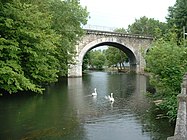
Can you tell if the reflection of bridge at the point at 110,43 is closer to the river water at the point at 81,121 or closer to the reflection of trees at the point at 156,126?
the river water at the point at 81,121

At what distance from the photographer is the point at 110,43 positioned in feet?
146

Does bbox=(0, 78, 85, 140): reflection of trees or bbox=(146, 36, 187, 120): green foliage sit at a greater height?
bbox=(146, 36, 187, 120): green foliage

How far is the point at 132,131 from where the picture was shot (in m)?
10.5

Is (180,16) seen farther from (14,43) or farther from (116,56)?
(14,43)

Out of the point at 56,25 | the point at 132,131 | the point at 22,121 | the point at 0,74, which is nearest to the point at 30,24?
the point at 0,74

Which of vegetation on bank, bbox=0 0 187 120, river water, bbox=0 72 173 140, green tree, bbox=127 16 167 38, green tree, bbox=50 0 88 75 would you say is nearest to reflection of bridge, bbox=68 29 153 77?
green tree, bbox=50 0 88 75

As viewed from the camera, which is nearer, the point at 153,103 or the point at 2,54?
the point at 2,54

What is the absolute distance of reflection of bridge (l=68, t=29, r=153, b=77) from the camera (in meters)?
39.9

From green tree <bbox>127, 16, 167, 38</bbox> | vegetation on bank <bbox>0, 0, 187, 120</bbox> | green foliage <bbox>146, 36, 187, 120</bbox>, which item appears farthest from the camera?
green tree <bbox>127, 16, 167, 38</bbox>

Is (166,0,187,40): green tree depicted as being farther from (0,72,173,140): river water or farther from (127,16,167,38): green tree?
(127,16,167,38): green tree

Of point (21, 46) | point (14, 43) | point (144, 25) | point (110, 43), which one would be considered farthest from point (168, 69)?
point (144, 25)

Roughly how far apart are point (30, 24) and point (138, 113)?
21.3 ft

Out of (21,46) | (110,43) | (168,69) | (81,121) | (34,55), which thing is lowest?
(81,121)

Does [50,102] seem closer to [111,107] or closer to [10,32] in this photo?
[111,107]
